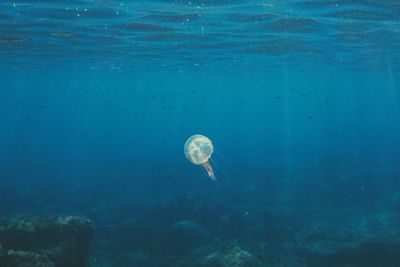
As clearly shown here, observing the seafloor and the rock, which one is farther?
the seafloor

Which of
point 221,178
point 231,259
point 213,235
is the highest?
point 221,178

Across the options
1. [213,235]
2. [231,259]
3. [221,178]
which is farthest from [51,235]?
[221,178]

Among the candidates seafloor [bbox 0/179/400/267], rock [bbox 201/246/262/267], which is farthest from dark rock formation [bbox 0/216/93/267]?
rock [bbox 201/246/262/267]

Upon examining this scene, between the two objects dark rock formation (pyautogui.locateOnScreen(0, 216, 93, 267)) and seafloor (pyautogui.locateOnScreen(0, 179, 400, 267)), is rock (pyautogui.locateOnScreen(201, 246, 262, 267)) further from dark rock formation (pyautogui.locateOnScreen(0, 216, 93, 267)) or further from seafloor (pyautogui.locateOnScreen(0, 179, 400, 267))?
dark rock formation (pyautogui.locateOnScreen(0, 216, 93, 267))

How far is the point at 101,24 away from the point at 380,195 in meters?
20.0

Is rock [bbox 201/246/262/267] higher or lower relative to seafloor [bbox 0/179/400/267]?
lower

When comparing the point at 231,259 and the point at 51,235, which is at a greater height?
the point at 51,235

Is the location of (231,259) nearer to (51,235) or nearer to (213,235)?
(51,235)

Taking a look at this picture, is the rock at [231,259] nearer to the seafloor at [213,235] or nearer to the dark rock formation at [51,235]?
the seafloor at [213,235]

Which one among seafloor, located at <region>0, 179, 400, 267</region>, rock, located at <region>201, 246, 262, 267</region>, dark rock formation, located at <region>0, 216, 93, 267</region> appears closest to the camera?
rock, located at <region>201, 246, 262, 267</region>

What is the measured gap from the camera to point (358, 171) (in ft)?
100

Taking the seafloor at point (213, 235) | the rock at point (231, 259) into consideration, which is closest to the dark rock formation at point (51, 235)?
the seafloor at point (213, 235)

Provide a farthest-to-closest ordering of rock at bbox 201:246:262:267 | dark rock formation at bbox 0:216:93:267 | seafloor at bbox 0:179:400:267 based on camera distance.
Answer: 1. seafloor at bbox 0:179:400:267
2. dark rock formation at bbox 0:216:93:267
3. rock at bbox 201:246:262:267

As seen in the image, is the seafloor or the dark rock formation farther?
the seafloor
